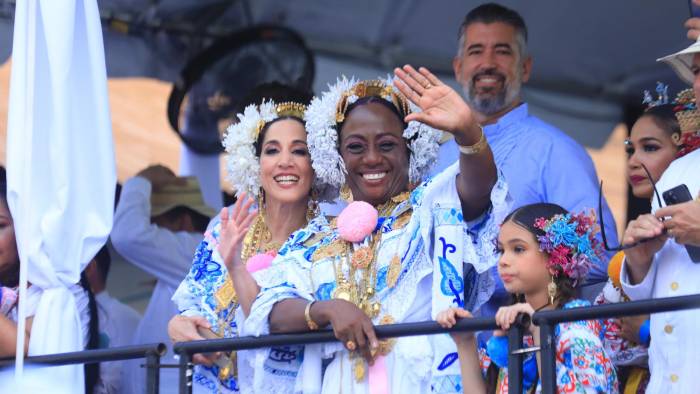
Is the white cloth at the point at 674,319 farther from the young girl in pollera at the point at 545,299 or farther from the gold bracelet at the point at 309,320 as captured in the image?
the gold bracelet at the point at 309,320

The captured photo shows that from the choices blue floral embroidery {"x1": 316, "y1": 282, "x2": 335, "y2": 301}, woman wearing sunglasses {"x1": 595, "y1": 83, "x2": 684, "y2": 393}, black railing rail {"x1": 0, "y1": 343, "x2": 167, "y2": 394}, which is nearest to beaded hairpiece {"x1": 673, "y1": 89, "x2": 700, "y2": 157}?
woman wearing sunglasses {"x1": 595, "y1": 83, "x2": 684, "y2": 393}

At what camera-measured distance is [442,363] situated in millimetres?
4746

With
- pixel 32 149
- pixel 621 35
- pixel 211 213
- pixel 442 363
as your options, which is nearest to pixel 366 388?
pixel 442 363

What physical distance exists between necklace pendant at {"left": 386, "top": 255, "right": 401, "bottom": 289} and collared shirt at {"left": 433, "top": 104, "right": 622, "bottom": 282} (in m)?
1.03

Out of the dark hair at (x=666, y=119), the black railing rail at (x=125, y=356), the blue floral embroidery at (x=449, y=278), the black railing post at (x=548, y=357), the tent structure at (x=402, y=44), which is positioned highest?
the tent structure at (x=402, y=44)

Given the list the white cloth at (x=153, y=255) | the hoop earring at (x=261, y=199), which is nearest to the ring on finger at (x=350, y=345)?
the hoop earring at (x=261, y=199)

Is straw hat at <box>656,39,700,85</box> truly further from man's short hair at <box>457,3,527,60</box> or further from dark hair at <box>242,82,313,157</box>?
dark hair at <box>242,82,313,157</box>

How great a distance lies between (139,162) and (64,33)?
4164mm

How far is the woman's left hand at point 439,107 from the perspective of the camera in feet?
14.9

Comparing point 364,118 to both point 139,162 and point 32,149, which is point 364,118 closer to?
point 32,149

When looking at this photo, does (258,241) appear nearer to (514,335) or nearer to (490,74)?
(490,74)

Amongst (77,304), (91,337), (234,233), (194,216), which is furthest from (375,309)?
(194,216)

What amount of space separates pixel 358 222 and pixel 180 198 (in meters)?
3.03

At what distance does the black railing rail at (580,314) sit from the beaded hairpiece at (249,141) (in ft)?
6.28
